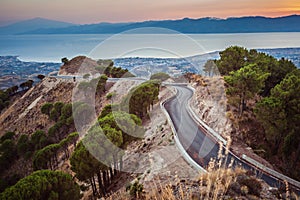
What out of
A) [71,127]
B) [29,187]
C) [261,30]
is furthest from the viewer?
[261,30]

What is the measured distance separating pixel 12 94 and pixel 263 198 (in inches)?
3349

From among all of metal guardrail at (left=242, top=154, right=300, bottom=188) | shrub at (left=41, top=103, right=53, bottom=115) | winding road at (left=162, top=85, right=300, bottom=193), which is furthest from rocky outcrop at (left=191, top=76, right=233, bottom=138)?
shrub at (left=41, top=103, right=53, bottom=115)

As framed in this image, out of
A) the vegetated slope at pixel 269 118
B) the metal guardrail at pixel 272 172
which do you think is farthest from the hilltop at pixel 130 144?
the metal guardrail at pixel 272 172

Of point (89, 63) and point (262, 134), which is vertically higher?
point (89, 63)

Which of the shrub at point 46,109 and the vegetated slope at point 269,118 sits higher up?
the vegetated slope at point 269,118

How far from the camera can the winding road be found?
13.6 m

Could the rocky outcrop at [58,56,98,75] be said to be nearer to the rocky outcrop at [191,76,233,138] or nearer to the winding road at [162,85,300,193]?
the rocky outcrop at [191,76,233,138]

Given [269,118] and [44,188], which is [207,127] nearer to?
[269,118]

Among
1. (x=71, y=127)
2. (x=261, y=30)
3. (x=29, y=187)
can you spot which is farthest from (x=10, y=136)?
(x=261, y=30)

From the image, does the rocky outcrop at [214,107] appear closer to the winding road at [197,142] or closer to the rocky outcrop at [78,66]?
the winding road at [197,142]

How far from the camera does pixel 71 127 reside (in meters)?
41.4

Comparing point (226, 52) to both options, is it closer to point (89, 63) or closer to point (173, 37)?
point (173, 37)

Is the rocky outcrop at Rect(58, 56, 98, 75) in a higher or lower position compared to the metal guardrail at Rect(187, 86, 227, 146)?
higher

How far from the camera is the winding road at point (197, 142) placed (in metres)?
13.6
